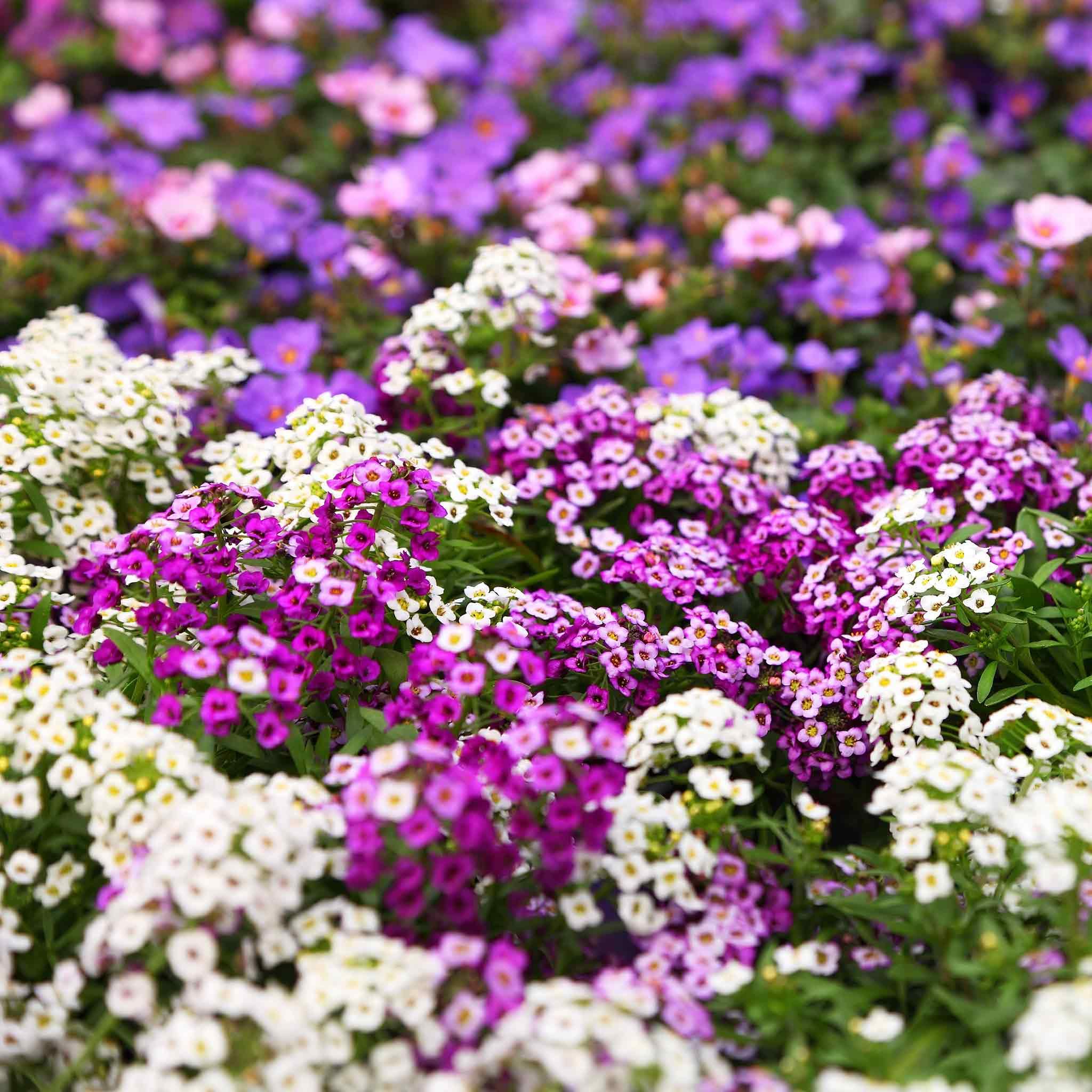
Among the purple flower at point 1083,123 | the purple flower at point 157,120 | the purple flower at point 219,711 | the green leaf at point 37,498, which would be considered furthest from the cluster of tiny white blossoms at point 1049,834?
the purple flower at point 157,120

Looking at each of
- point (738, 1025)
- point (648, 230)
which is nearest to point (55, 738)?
point (738, 1025)

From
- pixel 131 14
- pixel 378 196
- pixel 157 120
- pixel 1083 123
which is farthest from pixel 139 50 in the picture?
pixel 1083 123

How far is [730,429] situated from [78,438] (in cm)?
145

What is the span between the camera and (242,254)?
13.6 feet

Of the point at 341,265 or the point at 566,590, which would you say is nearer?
the point at 566,590

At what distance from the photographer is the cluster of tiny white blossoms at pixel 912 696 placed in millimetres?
2193

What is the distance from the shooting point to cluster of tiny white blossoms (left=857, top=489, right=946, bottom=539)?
8.30 feet

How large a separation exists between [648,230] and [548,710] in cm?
267

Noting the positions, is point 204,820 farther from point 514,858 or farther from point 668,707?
point 668,707

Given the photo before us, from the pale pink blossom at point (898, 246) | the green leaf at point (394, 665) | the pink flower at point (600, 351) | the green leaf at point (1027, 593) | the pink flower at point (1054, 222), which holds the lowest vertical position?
the green leaf at point (394, 665)

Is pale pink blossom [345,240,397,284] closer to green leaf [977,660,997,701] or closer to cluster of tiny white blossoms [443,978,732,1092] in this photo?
green leaf [977,660,997,701]

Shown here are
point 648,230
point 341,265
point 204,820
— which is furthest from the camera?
point 648,230

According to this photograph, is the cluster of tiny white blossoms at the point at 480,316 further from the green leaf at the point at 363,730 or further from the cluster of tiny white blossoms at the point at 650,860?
the cluster of tiny white blossoms at the point at 650,860

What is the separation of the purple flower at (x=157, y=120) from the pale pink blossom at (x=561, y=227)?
1502mm
